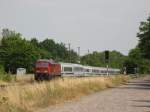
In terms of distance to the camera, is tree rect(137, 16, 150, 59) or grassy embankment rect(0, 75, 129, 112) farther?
tree rect(137, 16, 150, 59)

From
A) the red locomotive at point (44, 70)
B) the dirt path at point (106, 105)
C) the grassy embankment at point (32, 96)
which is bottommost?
the dirt path at point (106, 105)

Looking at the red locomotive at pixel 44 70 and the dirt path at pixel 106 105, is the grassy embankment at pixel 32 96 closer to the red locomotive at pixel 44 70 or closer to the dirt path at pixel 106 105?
the dirt path at pixel 106 105

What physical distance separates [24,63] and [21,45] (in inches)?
296

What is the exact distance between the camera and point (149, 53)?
221 ft

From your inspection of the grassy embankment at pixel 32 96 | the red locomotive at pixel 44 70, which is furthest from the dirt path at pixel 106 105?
the red locomotive at pixel 44 70

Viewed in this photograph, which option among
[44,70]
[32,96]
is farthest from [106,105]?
[44,70]

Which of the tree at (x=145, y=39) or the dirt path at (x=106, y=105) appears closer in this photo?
the dirt path at (x=106, y=105)

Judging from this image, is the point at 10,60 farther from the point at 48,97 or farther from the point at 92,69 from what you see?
the point at 48,97

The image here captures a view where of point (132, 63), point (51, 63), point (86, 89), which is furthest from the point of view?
point (132, 63)

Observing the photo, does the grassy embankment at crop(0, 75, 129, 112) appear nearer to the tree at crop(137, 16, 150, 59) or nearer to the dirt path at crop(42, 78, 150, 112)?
the dirt path at crop(42, 78, 150, 112)

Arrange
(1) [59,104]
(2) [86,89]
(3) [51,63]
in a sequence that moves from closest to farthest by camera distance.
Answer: (1) [59,104] < (2) [86,89] < (3) [51,63]

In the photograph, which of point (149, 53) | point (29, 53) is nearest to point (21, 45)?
point (29, 53)

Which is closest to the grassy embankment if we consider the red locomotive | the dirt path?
the dirt path

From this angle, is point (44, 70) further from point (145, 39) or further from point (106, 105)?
point (106, 105)
